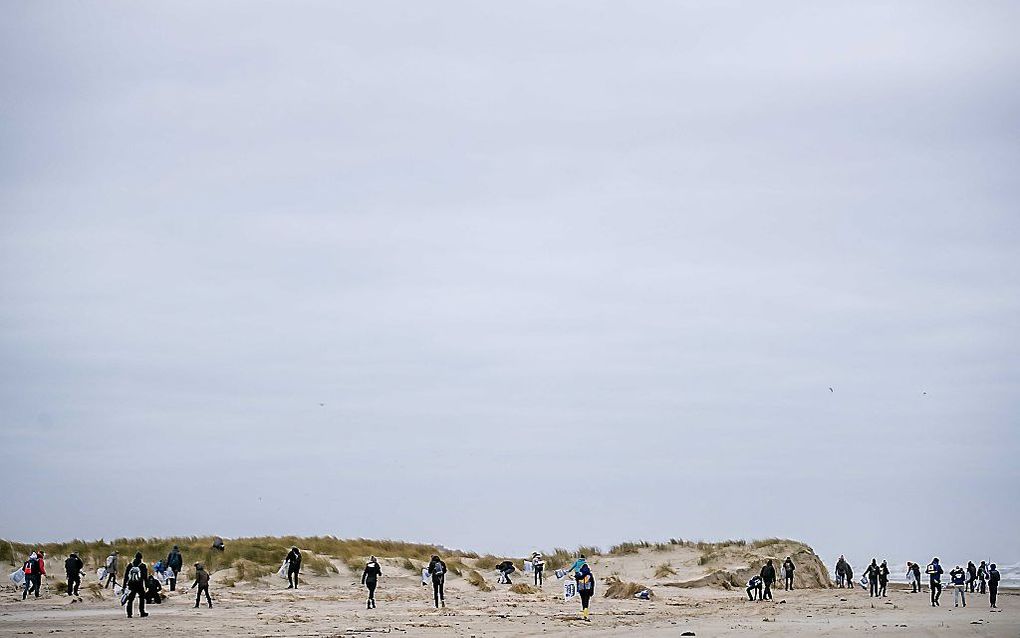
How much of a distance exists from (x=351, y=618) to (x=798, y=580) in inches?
1161

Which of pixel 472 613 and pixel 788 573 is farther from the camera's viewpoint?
pixel 788 573

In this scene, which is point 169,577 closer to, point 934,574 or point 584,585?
point 584,585

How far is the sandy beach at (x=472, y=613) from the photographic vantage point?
25031 mm

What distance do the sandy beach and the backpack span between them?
36.1 inches

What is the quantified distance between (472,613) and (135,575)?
884 cm

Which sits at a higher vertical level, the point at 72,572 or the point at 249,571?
the point at 72,572

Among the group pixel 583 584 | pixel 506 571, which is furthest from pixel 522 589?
pixel 583 584

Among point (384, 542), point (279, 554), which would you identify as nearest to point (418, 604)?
point (279, 554)

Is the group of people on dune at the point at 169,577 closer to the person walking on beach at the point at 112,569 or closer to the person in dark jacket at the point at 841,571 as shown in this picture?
the person walking on beach at the point at 112,569

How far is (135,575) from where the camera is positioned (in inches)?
1106

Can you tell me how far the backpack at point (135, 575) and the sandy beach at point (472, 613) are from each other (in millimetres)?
917

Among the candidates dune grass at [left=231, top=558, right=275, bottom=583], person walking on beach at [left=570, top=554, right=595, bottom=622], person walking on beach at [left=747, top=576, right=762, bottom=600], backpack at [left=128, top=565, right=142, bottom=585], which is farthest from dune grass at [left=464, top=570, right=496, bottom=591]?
backpack at [left=128, top=565, right=142, bottom=585]

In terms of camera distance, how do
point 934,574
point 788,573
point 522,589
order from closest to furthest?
1. point 934,574
2. point 522,589
3. point 788,573

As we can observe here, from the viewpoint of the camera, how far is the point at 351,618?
2811 cm
